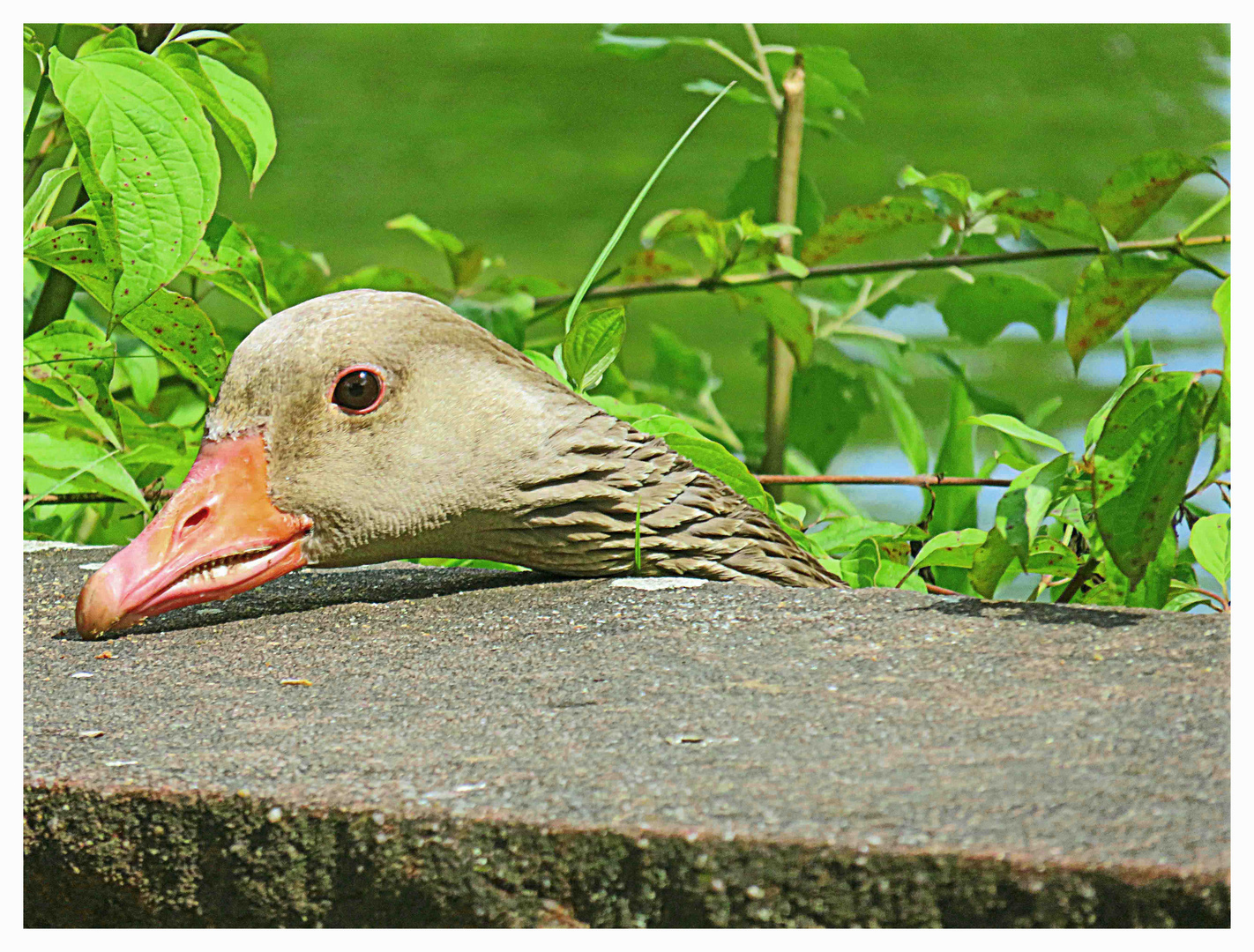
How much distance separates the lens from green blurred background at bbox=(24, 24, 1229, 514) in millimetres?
5324

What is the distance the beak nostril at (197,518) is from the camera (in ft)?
5.19

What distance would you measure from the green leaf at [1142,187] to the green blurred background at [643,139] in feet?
10.3

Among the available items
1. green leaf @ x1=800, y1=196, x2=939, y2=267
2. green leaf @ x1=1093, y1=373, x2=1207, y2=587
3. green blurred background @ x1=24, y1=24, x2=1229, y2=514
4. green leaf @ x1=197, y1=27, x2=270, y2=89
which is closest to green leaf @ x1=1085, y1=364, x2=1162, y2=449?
green leaf @ x1=1093, y1=373, x2=1207, y2=587

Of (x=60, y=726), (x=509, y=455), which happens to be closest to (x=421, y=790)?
(x=60, y=726)

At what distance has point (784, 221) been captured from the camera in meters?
2.85

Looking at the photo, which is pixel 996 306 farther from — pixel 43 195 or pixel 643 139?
pixel 643 139

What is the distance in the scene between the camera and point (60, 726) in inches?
51.7

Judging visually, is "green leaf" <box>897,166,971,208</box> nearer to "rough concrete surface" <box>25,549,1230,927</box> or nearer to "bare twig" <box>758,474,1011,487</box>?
"bare twig" <box>758,474,1011,487</box>

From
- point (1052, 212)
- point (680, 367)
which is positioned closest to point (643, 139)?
point (680, 367)

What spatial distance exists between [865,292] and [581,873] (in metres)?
2.04

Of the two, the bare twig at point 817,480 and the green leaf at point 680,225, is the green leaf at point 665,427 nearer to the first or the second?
the bare twig at point 817,480

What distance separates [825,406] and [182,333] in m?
1.57

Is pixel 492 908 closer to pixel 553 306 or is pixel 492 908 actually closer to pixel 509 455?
pixel 509 455

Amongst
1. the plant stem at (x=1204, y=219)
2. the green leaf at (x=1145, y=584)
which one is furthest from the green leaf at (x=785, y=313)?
the green leaf at (x=1145, y=584)
